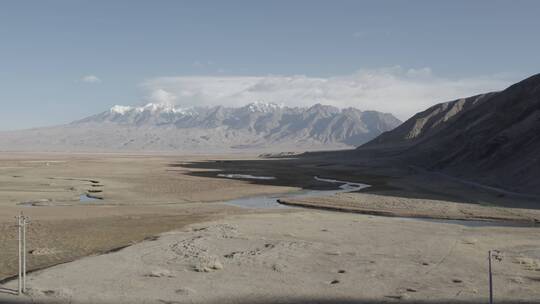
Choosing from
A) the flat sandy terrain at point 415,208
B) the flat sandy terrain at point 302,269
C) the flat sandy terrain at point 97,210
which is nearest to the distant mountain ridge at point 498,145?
the flat sandy terrain at point 415,208

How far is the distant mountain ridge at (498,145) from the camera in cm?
6353

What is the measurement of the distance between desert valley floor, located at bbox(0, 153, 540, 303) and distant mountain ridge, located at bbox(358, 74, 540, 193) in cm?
1536

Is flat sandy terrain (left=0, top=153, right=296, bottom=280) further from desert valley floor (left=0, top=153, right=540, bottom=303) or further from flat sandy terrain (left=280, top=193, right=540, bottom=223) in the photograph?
flat sandy terrain (left=280, top=193, right=540, bottom=223)

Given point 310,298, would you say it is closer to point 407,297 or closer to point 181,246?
point 407,297

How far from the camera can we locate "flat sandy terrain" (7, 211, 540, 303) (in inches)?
714

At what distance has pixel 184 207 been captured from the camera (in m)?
44.5

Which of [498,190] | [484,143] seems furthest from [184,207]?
[484,143]

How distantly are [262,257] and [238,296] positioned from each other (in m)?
5.77

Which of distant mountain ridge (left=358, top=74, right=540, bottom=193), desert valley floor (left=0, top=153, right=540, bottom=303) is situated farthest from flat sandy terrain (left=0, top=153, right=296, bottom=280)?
distant mountain ridge (left=358, top=74, right=540, bottom=193)

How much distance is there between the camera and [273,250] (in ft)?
82.8

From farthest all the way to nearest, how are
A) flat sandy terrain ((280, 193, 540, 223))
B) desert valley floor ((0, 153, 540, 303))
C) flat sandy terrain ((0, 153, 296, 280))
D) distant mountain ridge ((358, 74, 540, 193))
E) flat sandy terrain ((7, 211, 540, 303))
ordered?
distant mountain ridge ((358, 74, 540, 193)), flat sandy terrain ((280, 193, 540, 223)), flat sandy terrain ((0, 153, 296, 280)), desert valley floor ((0, 153, 540, 303)), flat sandy terrain ((7, 211, 540, 303))

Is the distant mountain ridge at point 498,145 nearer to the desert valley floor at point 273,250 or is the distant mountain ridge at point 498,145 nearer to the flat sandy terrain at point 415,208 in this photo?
the flat sandy terrain at point 415,208

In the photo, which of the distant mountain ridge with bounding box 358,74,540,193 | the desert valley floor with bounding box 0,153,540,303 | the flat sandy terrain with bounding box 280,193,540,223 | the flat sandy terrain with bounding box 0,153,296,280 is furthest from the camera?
the distant mountain ridge with bounding box 358,74,540,193

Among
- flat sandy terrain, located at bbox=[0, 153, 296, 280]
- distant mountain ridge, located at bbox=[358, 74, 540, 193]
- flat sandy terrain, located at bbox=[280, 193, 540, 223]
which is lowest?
flat sandy terrain, located at bbox=[280, 193, 540, 223]
